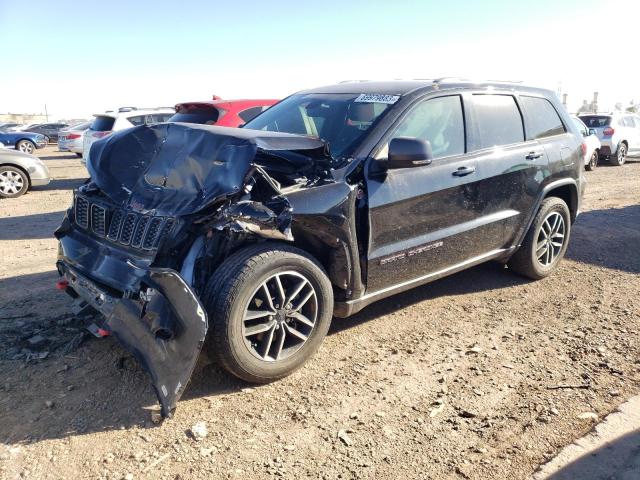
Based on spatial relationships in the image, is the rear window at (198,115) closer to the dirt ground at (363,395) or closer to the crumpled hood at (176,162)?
the dirt ground at (363,395)

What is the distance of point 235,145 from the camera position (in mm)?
3332

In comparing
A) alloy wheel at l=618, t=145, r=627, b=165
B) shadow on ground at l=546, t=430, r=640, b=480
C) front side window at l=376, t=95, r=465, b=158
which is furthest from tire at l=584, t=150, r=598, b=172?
shadow on ground at l=546, t=430, r=640, b=480

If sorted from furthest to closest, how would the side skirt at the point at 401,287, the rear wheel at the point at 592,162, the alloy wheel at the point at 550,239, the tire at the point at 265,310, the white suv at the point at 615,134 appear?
1. the white suv at the point at 615,134
2. the rear wheel at the point at 592,162
3. the alloy wheel at the point at 550,239
4. the side skirt at the point at 401,287
5. the tire at the point at 265,310

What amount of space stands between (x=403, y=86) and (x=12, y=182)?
9.23 m

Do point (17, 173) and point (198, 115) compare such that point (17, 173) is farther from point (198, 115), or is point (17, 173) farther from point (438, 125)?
point (438, 125)

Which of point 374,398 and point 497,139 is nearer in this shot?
point 374,398

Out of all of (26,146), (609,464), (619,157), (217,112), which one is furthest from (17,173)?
(619,157)

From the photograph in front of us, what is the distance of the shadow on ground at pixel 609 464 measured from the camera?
2.54m

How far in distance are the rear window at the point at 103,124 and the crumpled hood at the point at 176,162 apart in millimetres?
8753

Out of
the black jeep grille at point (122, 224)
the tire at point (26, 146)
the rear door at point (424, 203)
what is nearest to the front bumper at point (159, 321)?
the black jeep grille at point (122, 224)

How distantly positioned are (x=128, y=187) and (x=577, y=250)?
5.25 meters

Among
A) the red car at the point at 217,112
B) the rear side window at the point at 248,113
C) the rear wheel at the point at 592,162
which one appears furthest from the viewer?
the rear wheel at the point at 592,162

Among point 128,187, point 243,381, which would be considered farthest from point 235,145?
point 243,381

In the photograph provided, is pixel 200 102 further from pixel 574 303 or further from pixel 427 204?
pixel 574 303
